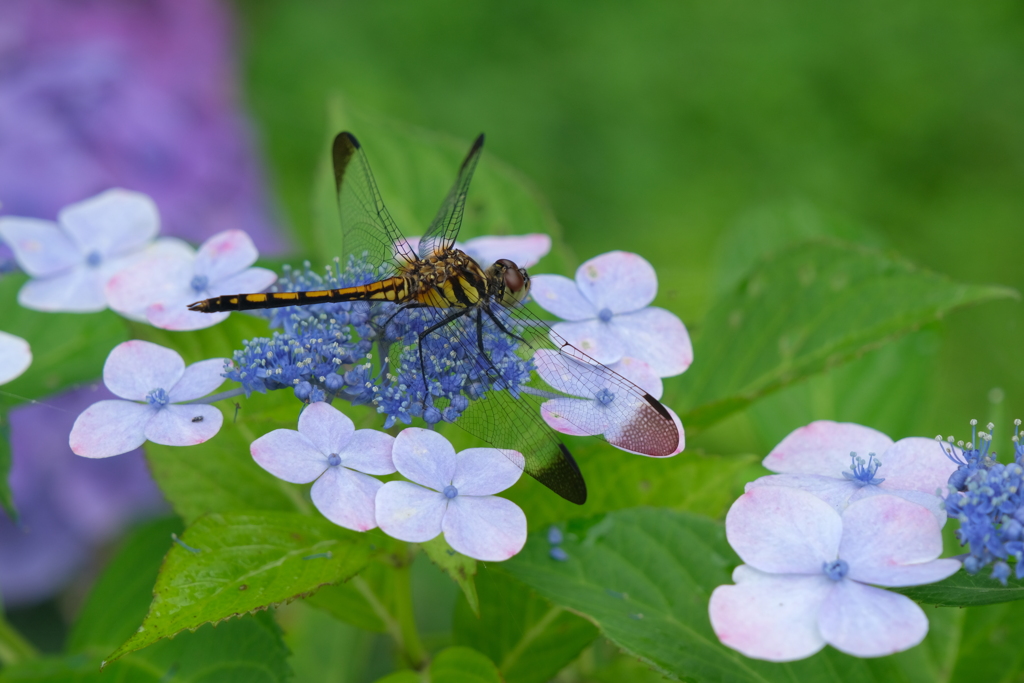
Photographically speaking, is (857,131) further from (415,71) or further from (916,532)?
(916,532)

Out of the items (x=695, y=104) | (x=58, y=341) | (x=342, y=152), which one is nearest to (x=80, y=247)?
(x=58, y=341)

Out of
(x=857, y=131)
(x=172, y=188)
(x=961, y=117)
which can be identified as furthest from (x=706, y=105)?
(x=172, y=188)

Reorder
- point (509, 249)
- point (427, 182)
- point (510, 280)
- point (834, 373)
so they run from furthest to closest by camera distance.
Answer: point (834, 373)
point (427, 182)
point (509, 249)
point (510, 280)

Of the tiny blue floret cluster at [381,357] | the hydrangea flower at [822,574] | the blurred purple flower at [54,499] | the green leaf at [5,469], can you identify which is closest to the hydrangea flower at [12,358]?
the green leaf at [5,469]

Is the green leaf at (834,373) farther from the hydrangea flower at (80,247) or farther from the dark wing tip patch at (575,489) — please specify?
the hydrangea flower at (80,247)

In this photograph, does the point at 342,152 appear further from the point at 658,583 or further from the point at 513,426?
the point at 658,583

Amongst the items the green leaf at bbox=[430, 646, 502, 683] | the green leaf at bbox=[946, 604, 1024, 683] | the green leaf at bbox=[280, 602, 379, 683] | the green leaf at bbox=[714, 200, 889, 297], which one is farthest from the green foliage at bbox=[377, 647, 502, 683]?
the green leaf at bbox=[714, 200, 889, 297]
